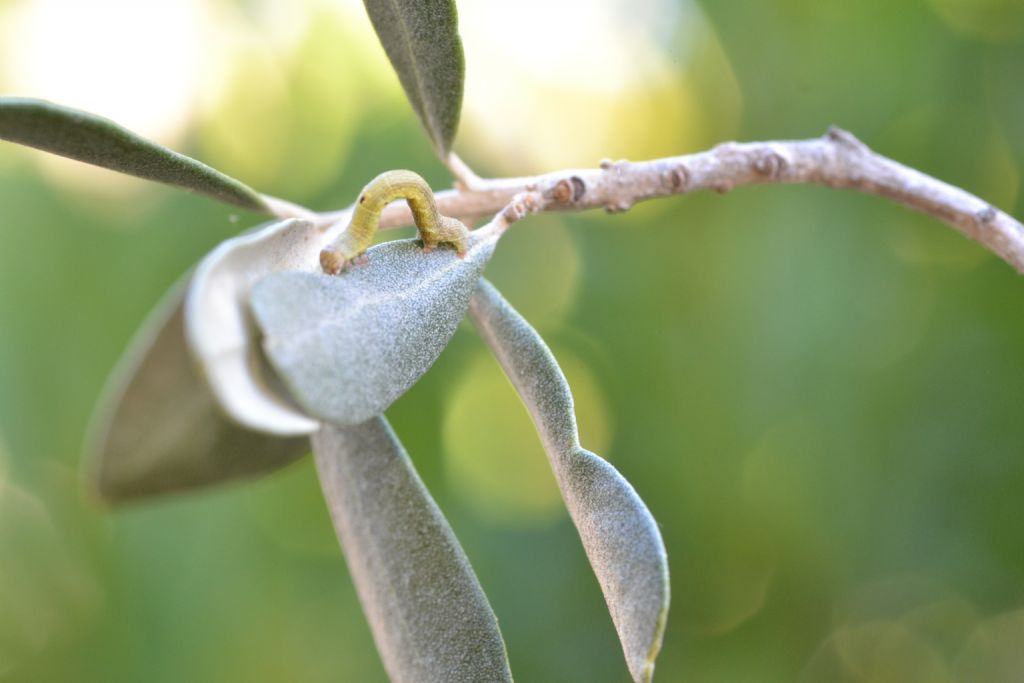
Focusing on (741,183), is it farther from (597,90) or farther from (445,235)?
(597,90)

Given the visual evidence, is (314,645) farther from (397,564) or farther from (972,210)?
(972,210)

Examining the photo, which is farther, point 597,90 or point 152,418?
point 597,90

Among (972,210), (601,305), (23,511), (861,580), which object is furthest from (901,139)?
(23,511)

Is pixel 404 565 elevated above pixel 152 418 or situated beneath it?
situated beneath

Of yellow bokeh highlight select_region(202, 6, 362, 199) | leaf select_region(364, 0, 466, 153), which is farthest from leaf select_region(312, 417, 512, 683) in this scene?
yellow bokeh highlight select_region(202, 6, 362, 199)

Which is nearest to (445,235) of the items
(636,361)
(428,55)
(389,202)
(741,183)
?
(389,202)
